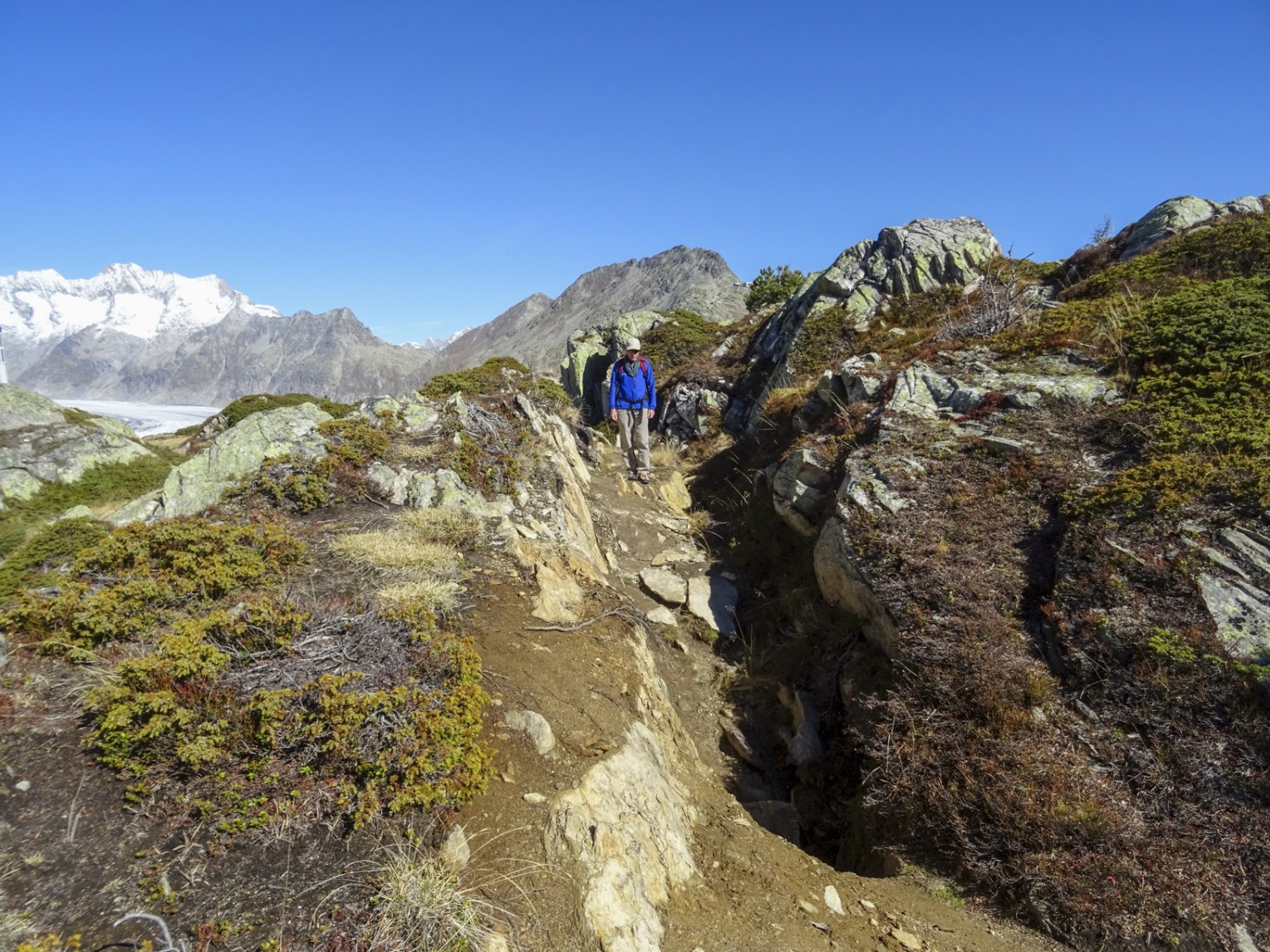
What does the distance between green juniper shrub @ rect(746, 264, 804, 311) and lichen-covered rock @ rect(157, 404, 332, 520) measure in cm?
2363

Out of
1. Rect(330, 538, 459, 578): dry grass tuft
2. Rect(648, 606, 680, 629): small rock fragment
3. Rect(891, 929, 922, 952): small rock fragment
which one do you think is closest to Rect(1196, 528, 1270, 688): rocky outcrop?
Rect(891, 929, 922, 952): small rock fragment

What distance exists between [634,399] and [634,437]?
5.08 ft

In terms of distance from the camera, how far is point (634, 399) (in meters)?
14.8

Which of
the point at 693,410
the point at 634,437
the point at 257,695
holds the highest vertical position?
the point at 693,410

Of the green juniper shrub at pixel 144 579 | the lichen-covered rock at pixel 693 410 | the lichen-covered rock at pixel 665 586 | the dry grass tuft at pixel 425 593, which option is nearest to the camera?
the green juniper shrub at pixel 144 579

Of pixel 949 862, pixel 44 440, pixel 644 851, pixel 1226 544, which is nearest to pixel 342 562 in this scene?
pixel 644 851

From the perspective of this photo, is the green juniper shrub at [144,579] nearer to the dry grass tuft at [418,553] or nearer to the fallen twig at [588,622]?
the dry grass tuft at [418,553]

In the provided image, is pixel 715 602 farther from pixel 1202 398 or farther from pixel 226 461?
pixel 226 461

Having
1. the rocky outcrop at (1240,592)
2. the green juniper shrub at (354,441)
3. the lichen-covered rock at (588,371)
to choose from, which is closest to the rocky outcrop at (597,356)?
the lichen-covered rock at (588,371)

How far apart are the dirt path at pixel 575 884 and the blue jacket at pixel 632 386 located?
25.7 ft

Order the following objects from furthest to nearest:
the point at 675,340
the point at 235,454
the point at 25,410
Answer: the point at 675,340, the point at 25,410, the point at 235,454

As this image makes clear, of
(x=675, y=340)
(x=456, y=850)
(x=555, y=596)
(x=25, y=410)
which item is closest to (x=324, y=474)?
(x=555, y=596)

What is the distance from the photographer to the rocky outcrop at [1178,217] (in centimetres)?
1562

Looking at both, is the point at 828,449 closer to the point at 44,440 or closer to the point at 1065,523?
the point at 1065,523
